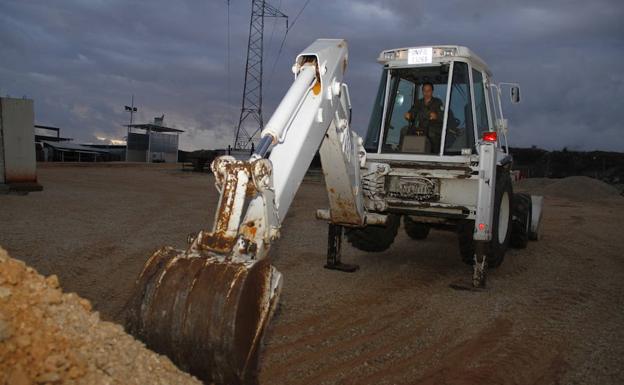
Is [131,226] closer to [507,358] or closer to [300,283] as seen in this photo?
[300,283]

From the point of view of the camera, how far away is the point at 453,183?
6.90 meters

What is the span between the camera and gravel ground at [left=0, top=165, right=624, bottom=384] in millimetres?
4332

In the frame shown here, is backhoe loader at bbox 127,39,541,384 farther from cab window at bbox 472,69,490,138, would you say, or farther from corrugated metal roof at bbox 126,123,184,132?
corrugated metal roof at bbox 126,123,184,132

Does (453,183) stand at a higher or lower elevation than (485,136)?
lower

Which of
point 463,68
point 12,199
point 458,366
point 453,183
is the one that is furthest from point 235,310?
point 12,199

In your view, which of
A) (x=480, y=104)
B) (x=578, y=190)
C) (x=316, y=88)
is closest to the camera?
(x=316, y=88)

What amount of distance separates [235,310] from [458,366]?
2336mm

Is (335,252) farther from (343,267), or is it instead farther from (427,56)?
(427,56)

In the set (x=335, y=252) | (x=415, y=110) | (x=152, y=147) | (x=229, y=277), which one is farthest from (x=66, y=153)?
(x=229, y=277)

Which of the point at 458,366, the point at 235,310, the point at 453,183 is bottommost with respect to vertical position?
the point at 458,366

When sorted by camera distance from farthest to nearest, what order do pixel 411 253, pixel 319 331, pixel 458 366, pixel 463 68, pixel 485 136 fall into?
pixel 411 253
pixel 463 68
pixel 485 136
pixel 319 331
pixel 458 366

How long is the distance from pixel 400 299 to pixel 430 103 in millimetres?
2698

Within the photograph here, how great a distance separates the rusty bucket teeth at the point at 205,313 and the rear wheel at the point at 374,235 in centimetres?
457

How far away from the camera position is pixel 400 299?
6293 millimetres
